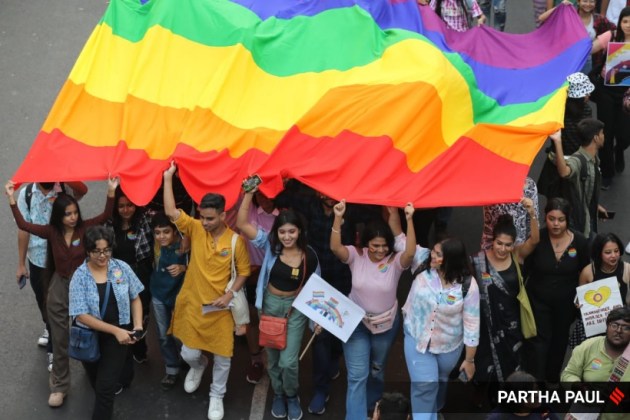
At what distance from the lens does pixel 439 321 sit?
7031mm

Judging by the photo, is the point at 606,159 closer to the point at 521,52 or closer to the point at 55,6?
the point at 521,52

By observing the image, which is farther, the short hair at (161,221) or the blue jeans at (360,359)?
the short hair at (161,221)

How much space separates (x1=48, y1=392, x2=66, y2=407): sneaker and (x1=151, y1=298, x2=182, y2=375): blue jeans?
86 centimetres

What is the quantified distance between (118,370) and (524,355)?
10.2 feet

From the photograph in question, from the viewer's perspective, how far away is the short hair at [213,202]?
730cm

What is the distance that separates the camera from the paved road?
26.0 feet

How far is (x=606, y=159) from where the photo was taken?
10469mm

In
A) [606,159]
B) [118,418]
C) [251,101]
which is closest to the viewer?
[118,418]

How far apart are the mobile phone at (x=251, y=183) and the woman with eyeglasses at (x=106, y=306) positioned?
1.06 m

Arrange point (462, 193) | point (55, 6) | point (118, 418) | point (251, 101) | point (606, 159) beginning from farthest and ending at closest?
point (55, 6) < point (606, 159) < point (251, 101) < point (118, 418) < point (462, 193)

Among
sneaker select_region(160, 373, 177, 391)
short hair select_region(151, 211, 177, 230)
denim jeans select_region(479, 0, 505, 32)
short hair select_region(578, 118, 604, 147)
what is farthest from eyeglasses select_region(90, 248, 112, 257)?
denim jeans select_region(479, 0, 505, 32)

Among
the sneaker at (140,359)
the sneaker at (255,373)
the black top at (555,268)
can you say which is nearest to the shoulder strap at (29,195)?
the sneaker at (140,359)

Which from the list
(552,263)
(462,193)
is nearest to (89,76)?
(462,193)

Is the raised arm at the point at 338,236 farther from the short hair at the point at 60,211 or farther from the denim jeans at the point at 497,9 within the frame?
the denim jeans at the point at 497,9
